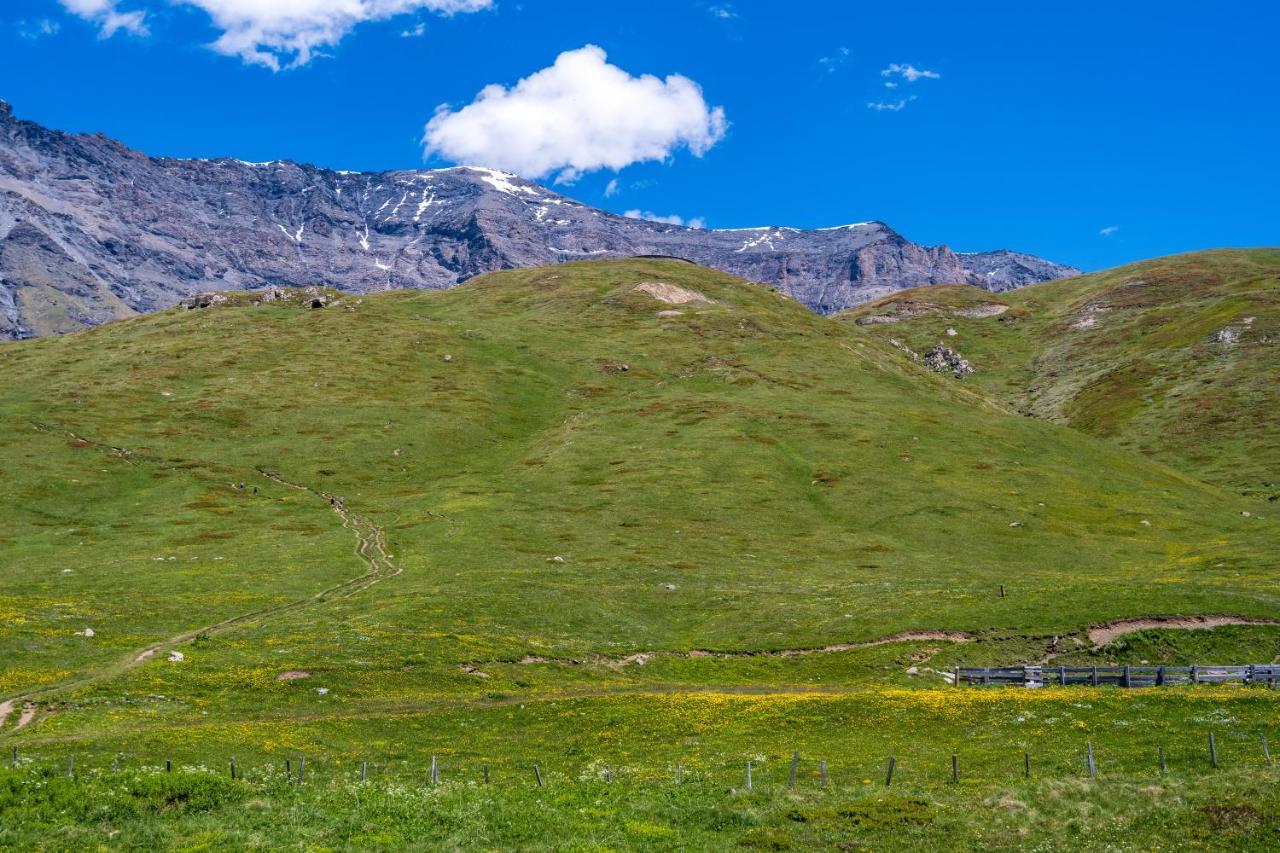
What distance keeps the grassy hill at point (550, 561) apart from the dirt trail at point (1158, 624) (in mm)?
882

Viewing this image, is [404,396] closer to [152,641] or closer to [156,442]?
[156,442]

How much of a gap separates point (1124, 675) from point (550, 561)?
181ft

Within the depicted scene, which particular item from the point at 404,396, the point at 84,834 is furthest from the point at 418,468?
the point at 84,834

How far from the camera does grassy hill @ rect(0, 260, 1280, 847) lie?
46.3 meters

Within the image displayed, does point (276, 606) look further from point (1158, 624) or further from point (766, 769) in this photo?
point (1158, 624)

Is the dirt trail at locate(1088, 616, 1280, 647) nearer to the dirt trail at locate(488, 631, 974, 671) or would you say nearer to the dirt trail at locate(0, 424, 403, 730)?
the dirt trail at locate(488, 631, 974, 671)

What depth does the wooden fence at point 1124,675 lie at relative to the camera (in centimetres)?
4812

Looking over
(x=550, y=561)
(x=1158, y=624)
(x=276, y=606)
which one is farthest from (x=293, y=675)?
(x=1158, y=624)

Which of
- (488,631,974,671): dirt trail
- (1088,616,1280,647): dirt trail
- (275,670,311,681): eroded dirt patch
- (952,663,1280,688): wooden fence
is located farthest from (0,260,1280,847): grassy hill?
(952,663,1280,688): wooden fence

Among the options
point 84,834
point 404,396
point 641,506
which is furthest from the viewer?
point 404,396

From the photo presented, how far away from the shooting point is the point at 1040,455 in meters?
144

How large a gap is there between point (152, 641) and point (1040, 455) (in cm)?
12961

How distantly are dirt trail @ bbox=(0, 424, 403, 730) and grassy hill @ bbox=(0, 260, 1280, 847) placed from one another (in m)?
0.43

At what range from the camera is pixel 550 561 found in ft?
300
